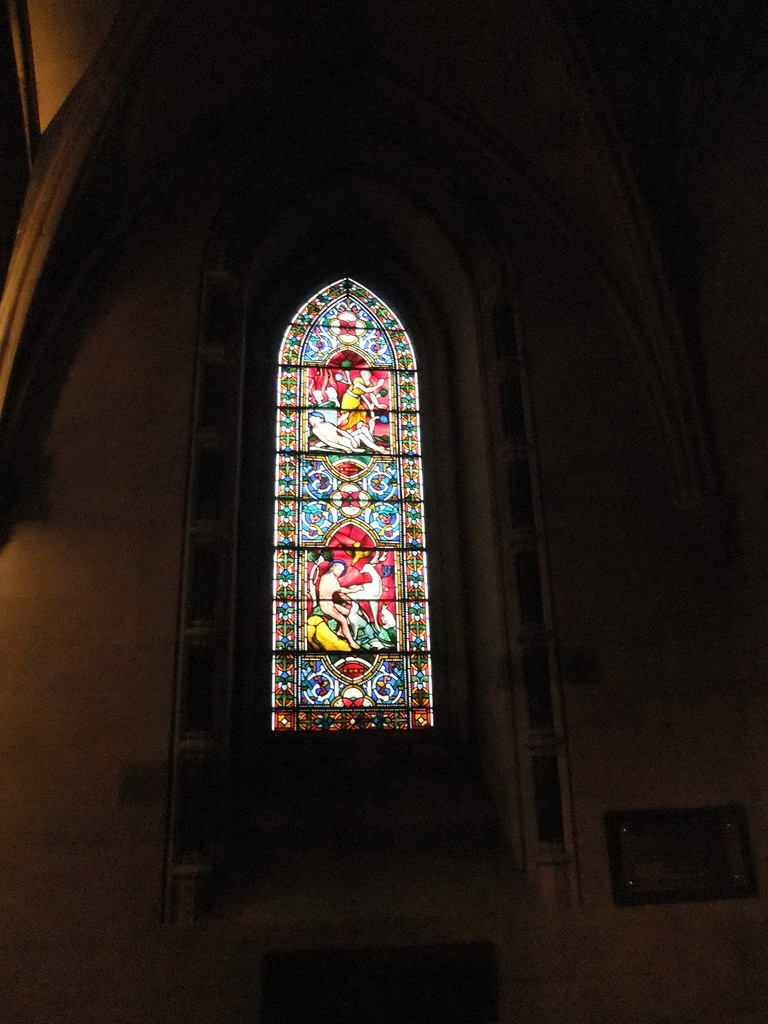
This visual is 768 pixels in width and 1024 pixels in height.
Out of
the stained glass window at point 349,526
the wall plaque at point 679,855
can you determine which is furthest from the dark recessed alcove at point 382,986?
the stained glass window at point 349,526

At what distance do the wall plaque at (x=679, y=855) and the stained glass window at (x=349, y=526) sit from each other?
1223 millimetres

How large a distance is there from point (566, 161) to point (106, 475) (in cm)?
329

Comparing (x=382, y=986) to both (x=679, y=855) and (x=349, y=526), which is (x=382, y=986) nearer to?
(x=679, y=855)

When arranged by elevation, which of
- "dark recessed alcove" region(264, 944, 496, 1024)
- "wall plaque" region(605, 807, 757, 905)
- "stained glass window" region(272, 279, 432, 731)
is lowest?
"dark recessed alcove" region(264, 944, 496, 1024)

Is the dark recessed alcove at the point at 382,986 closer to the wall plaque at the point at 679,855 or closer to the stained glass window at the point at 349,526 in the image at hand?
the wall plaque at the point at 679,855

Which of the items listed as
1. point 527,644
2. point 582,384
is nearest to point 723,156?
point 582,384

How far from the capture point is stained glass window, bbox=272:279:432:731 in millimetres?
4734

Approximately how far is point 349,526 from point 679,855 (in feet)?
8.03

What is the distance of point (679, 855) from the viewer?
13.2ft

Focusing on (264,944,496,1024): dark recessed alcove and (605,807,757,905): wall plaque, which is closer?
(264,944,496,1024): dark recessed alcove

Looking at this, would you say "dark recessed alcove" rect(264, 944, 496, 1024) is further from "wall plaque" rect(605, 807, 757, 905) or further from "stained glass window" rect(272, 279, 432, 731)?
"stained glass window" rect(272, 279, 432, 731)

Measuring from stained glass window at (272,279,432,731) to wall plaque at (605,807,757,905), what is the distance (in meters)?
1.22

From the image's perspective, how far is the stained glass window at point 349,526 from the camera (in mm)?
4734

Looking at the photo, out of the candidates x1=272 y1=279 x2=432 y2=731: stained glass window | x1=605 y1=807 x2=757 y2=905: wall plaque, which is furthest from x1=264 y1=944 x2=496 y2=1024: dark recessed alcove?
x1=272 y1=279 x2=432 y2=731: stained glass window
